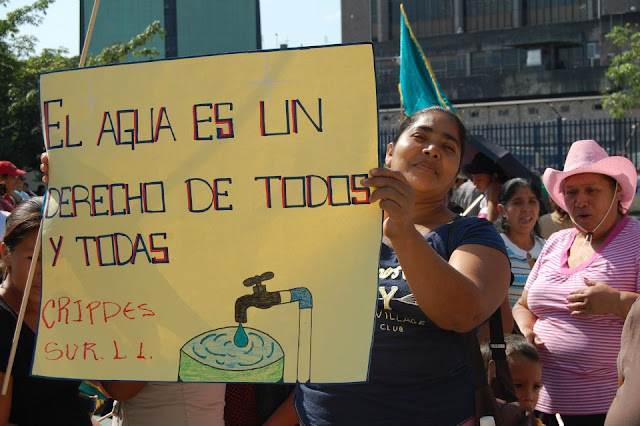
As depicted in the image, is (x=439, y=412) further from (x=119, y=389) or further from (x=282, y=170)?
(x=119, y=389)

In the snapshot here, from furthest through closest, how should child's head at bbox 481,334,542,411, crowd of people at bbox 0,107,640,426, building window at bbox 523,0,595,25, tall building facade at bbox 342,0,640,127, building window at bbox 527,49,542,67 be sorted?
1. building window at bbox 523,0,595,25
2. building window at bbox 527,49,542,67
3. tall building facade at bbox 342,0,640,127
4. child's head at bbox 481,334,542,411
5. crowd of people at bbox 0,107,640,426

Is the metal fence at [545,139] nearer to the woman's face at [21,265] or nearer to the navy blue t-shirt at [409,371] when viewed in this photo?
the woman's face at [21,265]

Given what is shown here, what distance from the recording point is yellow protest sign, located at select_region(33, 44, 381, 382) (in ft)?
7.04

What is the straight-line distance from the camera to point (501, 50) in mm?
45719

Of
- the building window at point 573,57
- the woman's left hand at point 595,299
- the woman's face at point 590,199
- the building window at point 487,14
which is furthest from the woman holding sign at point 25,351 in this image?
the building window at point 487,14

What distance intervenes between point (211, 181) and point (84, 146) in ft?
1.32

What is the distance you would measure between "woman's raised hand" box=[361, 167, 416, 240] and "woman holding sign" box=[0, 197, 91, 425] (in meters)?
1.04

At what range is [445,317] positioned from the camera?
7.01ft

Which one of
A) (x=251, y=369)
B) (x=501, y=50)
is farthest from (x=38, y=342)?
(x=501, y=50)

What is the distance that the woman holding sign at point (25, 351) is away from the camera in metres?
2.47

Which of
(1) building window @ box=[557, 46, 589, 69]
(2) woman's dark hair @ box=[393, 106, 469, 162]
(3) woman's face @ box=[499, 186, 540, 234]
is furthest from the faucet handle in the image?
(1) building window @ box=[557, 46, 589, 69]

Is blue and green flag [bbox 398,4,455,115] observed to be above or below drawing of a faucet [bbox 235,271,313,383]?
above

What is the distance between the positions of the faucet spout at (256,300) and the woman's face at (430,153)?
0.53 metres

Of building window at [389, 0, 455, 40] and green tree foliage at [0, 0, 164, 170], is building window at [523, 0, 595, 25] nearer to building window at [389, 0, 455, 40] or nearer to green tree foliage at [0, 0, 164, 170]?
building window at [389, 0, 455, 40]
